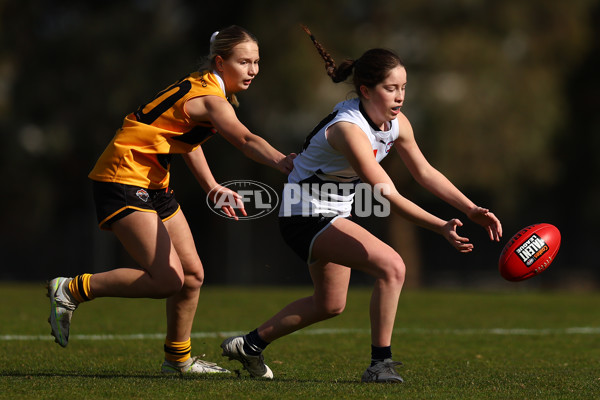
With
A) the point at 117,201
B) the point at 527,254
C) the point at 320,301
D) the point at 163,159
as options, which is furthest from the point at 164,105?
the point at 527,254

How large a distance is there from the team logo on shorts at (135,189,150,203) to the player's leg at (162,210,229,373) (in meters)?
0.31

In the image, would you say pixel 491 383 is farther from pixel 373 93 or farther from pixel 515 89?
pixel 515 89

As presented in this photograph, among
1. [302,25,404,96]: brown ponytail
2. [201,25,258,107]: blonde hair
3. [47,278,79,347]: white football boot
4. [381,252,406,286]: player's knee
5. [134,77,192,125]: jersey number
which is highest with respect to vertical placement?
[201,25,258,107]: blonde hair

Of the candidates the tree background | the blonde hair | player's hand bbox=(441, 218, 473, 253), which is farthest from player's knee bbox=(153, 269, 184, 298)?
the tree background

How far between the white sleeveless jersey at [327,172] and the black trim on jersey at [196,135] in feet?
2.05

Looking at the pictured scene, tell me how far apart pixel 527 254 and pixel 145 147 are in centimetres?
240

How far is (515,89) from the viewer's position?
22141mm

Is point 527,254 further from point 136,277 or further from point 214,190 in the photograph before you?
point 136,277

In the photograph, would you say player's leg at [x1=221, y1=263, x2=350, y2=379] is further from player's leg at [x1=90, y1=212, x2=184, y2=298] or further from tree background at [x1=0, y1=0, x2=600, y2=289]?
tree background at [x1=0, y1=0, x2=600, y2=289]

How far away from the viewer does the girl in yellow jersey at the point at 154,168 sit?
18.7ft

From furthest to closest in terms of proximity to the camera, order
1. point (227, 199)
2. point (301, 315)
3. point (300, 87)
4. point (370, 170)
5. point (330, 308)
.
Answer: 1. point (300, 87)
2. point (227, 199)
3. point (301, 315)
4. point (330, 308)
5. point (370, 170)

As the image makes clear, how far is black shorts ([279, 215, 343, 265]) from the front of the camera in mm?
5484

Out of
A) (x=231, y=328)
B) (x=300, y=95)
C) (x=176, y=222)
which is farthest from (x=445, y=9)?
(x=176, y=222)

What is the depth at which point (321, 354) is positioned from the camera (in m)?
7.30
